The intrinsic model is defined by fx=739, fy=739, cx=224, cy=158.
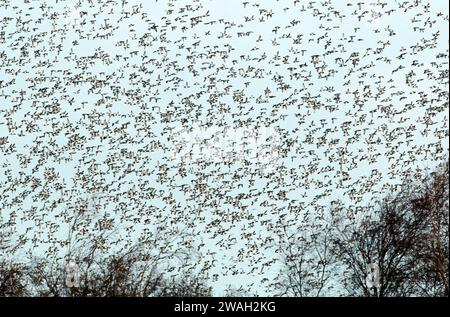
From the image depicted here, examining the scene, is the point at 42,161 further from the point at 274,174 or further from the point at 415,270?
the point at 415,270

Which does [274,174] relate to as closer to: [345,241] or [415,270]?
[345,241]

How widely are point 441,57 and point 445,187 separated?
348 inches

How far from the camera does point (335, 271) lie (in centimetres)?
4312

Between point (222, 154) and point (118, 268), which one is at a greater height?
point (222, 154)

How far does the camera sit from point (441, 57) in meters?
45.9
